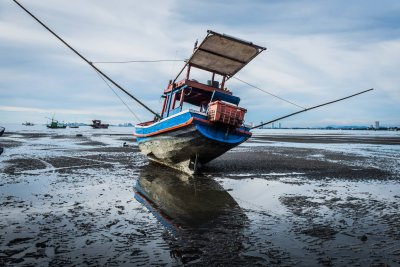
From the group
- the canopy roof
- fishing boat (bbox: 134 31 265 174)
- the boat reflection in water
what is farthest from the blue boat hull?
the canopy roof

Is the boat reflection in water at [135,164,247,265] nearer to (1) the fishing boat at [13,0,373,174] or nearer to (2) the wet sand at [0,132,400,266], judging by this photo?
(2) the wet sand at [0,132,400,266]

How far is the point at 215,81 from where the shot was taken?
13008 mm

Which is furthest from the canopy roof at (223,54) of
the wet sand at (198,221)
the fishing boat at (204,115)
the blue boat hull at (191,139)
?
the wet sand at (198,221)

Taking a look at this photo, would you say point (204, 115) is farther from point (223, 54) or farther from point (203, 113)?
point (223, 54)

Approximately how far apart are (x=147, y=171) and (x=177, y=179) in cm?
240

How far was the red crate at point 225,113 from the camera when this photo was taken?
10.1 metres

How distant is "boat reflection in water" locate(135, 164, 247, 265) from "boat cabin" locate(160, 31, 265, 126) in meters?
2.77

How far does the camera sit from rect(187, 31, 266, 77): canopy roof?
11.2 meters

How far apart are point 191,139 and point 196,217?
5266mm

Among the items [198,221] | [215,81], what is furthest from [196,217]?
[215,81]

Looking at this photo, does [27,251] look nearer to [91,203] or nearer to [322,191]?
[91,203]

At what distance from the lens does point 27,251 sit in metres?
3.93

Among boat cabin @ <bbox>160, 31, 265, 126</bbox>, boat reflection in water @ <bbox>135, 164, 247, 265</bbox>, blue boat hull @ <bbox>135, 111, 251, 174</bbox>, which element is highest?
boat cabin @ <bbox>160, 31, 265, 126</bbox>

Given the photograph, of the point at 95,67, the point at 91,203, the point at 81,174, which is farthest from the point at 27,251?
the point at 95,67
